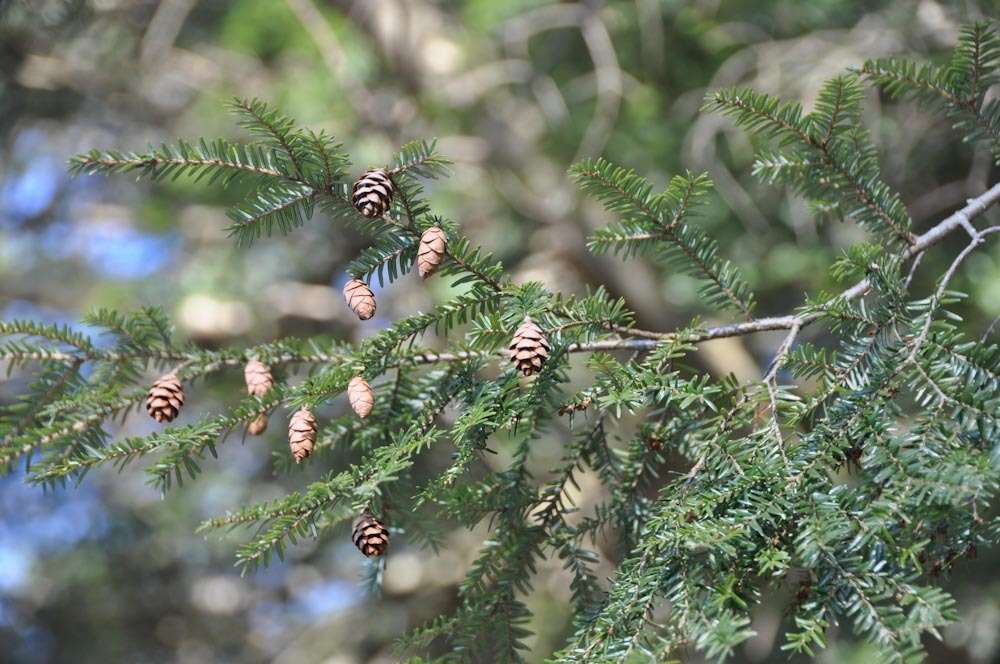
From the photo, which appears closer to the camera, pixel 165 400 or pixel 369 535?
pixel 369 535

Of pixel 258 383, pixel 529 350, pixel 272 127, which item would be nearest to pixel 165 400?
pixel 258 383

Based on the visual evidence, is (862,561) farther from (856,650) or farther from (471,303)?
(856,650)

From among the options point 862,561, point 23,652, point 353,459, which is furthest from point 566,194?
point 23,652

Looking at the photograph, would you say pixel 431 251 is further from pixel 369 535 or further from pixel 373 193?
pixel 369 535

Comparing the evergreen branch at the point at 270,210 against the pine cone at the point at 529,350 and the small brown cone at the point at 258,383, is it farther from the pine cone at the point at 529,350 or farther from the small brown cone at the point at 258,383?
the pine cone at the point at 529,350

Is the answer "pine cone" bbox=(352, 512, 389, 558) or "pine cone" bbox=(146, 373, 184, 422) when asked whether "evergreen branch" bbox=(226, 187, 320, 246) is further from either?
"pine cone" bbox=(352, 512, 389, 558)

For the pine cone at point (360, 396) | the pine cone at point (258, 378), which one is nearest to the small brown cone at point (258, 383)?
the pine cone at point (258, 378)
